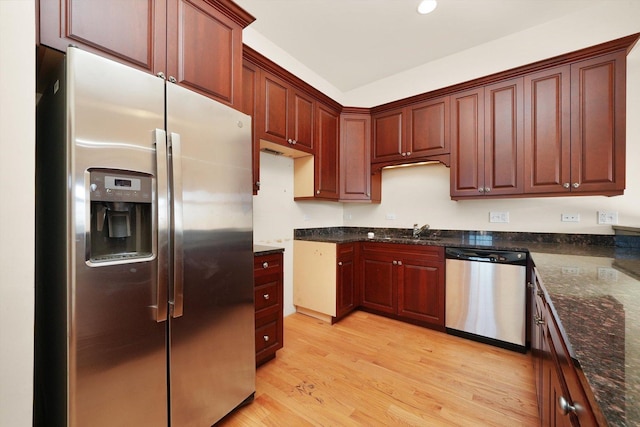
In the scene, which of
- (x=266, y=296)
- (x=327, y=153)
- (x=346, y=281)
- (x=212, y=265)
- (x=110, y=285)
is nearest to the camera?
(x=110, y=285)

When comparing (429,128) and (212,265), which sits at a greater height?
(429,128)

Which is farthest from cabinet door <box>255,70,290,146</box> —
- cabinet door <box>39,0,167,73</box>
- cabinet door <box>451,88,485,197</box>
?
cabinet door <box>451,88,485,197</box>

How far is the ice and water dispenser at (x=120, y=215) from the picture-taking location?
104 cm

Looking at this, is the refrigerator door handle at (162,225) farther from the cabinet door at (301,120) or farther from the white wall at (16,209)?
the cabinet door at (301,120)

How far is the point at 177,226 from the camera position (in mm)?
1218

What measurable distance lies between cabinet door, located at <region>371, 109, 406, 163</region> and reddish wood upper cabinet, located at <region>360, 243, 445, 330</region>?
1088 millimetres

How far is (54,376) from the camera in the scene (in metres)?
1.05

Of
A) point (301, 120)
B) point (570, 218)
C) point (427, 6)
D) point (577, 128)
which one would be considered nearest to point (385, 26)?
point (427, 6)

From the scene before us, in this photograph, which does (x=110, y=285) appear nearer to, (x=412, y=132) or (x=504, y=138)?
(x=412, y=132)

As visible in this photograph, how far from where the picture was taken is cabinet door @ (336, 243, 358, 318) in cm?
283

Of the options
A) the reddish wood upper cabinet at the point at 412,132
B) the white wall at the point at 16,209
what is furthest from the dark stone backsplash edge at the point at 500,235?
the white wall at the point at 16,209

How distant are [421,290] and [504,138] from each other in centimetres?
167

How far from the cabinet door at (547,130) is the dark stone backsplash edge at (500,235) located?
54cm

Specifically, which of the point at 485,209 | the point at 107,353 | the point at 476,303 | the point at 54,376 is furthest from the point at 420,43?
the point at 54,376
